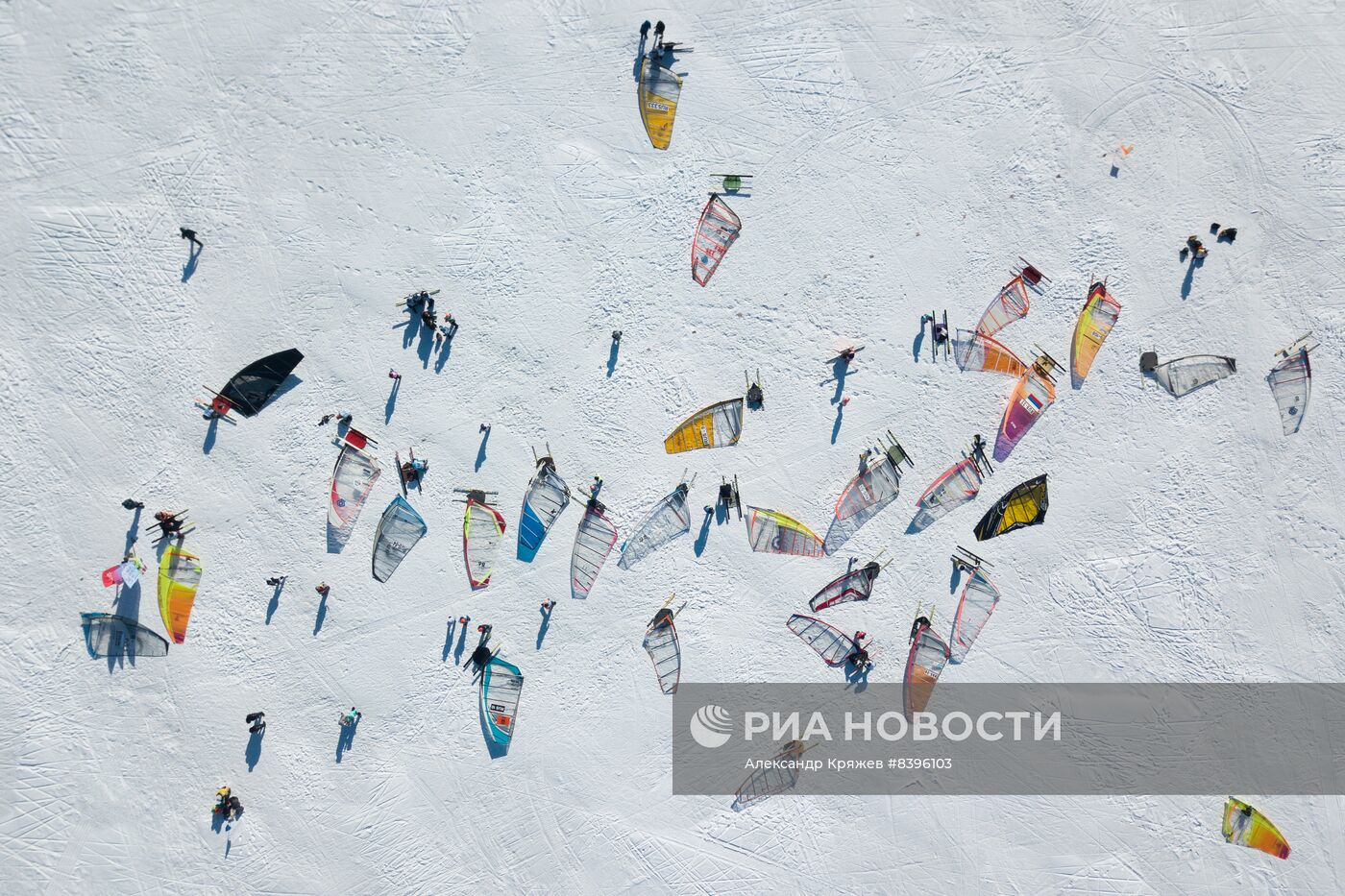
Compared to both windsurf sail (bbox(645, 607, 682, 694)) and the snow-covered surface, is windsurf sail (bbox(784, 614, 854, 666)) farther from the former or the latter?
windsurf sail (bbox(645, 607, 682, 694))

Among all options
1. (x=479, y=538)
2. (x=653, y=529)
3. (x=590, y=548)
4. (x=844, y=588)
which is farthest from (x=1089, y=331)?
(x=479, y=538)

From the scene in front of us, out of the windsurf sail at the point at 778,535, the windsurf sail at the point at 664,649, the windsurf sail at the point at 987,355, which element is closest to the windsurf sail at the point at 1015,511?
the windsurf sail at the point at 987,355

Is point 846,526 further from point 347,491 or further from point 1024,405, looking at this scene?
point 347,491

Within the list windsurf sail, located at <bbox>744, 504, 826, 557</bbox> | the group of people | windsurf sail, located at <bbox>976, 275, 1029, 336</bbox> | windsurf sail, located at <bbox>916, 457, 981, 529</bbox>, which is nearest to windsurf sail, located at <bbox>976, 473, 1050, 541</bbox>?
windsurf sail, located at <bbox>916, 457, 981, 529</bbox>

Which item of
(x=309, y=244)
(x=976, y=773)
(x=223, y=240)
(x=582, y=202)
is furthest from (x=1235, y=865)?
(x=223, y=240)

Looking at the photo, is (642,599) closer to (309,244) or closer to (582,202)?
(582,202)
